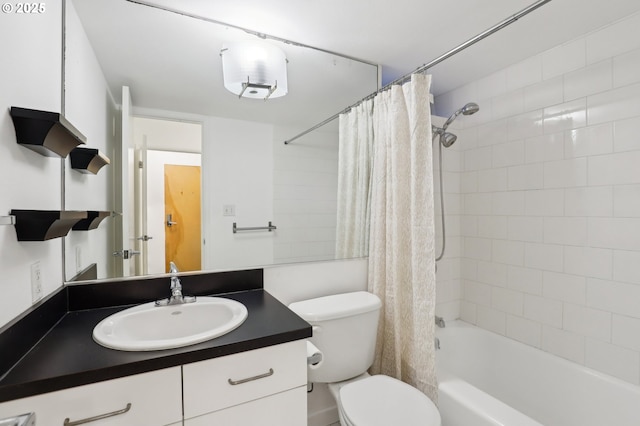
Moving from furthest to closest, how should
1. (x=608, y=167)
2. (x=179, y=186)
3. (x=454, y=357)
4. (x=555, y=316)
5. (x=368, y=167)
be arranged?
(x=454, y=357) < (x=368, y=167) < (x=555, y=316) < (x=608, y=167) < (x=179, y=186)

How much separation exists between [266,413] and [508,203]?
1.95m

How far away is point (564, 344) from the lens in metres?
1.76

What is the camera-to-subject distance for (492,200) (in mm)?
2146

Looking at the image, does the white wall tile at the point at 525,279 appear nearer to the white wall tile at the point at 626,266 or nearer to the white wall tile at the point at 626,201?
the white wall tile at the point at 626,266

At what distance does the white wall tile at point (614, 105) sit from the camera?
149 cm

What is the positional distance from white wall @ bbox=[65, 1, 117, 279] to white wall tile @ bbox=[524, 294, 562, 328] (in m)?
2.37

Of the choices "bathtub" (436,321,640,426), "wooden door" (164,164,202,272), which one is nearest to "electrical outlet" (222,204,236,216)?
"wooden door" (164,164,202,272)

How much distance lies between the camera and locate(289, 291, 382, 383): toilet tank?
57.2 inches

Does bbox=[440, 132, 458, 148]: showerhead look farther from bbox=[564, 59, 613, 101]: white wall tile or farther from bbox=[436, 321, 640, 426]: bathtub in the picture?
bbox=[436, 321, 640, 426]: bathtub

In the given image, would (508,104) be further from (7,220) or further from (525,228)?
(7,220)

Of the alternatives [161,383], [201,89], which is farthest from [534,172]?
[161,383]

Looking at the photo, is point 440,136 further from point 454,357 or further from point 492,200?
point 454,357

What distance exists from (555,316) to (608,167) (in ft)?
2.95

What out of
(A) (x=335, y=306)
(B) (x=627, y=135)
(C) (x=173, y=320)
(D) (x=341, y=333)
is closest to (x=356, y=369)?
(D) (x=341, y=333)
